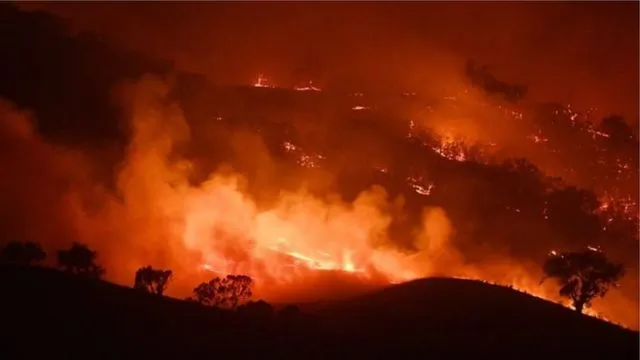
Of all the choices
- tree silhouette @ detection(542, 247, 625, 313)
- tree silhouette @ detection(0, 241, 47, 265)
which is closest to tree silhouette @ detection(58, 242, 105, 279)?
tree silhouette @ detection(0, 241, 47, 265)

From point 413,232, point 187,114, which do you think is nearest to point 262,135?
point 187,114

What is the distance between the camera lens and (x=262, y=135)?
112m

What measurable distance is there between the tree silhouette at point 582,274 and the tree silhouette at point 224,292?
77.9 feet

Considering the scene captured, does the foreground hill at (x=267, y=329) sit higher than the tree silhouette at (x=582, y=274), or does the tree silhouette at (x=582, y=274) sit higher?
the tree silhouette at (x=582, y=274)

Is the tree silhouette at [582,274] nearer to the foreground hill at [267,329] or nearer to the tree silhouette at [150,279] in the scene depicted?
the foreground hill at [267,329]

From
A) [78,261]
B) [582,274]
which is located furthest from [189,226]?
[582,274]

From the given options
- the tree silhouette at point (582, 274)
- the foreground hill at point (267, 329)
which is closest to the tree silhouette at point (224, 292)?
the foreground hill at point (267, 329)

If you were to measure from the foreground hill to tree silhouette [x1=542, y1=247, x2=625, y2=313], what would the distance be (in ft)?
38.5

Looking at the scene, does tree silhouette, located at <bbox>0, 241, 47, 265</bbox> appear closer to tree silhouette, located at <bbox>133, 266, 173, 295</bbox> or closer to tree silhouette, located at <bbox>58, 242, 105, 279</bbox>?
tree silhouette, located at <bbox>58, 242, 105, 279</bbox>

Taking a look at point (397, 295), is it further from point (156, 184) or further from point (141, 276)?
point (156, 184)

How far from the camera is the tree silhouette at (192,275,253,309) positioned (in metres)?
50.0

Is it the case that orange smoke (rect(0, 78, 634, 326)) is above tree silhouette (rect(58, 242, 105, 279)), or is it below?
above

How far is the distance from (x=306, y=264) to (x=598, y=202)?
105 meters

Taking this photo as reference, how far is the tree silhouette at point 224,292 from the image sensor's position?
1969 inches
